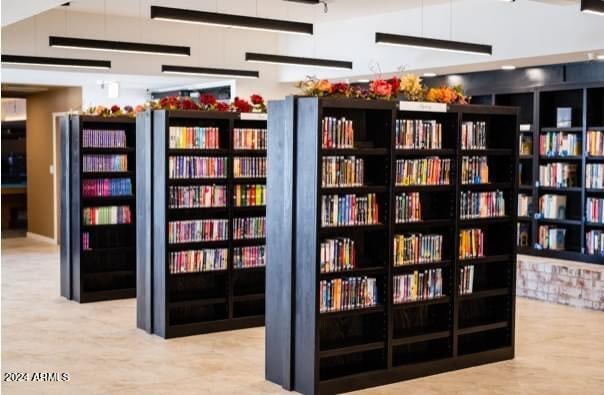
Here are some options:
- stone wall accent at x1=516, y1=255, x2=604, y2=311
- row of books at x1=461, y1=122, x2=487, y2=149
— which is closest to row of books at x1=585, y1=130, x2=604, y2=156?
stone wall accent at x1=516, y1=255, x2=604, y2=311

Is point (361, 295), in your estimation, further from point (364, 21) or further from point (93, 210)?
point (364, 21)

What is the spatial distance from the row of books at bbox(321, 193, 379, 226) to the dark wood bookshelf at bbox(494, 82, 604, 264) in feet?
16.2

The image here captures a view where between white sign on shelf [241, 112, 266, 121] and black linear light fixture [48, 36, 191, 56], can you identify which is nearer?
white sign on shelf [241, 112, 266, 121]

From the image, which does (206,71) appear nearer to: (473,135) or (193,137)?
(193,137)

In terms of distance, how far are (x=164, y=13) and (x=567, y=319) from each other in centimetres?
556

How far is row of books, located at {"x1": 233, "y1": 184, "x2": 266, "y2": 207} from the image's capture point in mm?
8797

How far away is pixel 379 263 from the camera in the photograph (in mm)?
6793

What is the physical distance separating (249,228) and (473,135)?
2721mm

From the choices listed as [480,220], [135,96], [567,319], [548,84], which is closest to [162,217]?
[480,220]

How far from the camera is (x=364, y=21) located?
1303 centimetres

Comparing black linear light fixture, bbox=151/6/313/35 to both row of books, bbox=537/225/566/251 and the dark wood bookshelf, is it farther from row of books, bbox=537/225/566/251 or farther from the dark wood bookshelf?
row of books, bbox=537/225/566/251

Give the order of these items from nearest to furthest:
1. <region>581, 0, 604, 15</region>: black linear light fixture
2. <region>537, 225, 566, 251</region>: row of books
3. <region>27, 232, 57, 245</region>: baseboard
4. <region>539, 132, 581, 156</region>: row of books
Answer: <region>581, 0, 604, 15</region>: black linear light fixture → <region>539, 132, 581, 156</region>: row of books → <region>537, 225, 566, 251</region>: row of books → <region>27, 232, 57, 245</region>: baseboard

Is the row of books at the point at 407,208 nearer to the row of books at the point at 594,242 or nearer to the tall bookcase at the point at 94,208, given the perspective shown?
the row of books at the point at 594,242

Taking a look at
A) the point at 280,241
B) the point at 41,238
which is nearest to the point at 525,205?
the point at 280,241
